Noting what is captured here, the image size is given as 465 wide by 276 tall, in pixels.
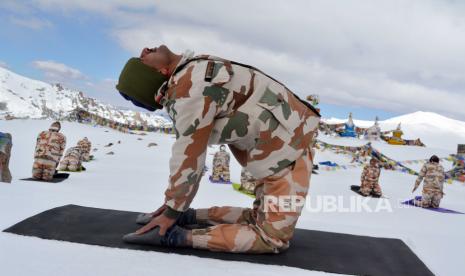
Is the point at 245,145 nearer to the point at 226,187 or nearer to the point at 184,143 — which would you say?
the point at 184,143

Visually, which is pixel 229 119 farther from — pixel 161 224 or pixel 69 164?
pixel 69 164

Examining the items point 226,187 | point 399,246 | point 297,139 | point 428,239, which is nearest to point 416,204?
point 226,187

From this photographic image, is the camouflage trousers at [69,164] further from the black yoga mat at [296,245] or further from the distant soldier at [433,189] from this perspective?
the distant soldier at [433,189]

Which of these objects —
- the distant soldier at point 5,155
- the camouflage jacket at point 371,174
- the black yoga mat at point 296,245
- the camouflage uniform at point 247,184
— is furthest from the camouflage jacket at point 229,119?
the camouflage jacket at point 371,174

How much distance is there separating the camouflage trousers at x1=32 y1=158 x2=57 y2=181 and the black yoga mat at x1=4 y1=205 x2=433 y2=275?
463cm

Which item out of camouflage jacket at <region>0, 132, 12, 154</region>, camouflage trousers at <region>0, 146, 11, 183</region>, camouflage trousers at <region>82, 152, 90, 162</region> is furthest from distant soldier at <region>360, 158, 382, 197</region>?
camouflage trousers at <region>82, 152, 90, 162</region>

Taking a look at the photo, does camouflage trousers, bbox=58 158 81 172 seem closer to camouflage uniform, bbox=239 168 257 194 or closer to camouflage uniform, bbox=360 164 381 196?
camouflage uniform, bbox=239 168 257 194

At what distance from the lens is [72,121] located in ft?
83.7

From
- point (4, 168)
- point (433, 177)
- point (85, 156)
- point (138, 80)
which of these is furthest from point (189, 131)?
point (85, 156)

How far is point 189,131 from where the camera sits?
5.70 feet

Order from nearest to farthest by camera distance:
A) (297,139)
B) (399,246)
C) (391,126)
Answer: (297,139), (399,246), (391,126)

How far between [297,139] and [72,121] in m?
26.4

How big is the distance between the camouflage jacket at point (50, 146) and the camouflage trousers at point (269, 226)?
565cm

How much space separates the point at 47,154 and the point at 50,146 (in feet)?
0.66
